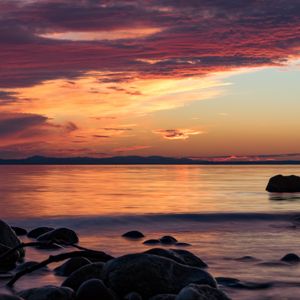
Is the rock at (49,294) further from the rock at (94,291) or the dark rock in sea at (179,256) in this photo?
the dark rock in sea at (179,256)

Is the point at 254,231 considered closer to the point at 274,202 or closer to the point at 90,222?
the point at 90,222

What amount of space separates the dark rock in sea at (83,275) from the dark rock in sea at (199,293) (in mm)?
1906

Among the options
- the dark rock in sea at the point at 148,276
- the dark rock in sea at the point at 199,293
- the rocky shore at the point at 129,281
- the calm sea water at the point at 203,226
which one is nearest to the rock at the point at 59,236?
the calm sea water at the point at 203,226

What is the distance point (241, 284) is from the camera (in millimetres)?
10148

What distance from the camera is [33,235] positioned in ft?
56.6

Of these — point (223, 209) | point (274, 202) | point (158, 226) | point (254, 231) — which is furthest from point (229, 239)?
point (274, 202)

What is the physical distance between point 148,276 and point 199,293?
1.29m

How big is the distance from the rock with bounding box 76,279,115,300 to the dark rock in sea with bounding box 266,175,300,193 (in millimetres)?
38045

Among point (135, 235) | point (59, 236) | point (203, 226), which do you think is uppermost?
point (59, 236)

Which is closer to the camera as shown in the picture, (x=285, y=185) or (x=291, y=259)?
(x=291, y=259)

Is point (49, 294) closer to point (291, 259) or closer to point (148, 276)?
point (148, 276)

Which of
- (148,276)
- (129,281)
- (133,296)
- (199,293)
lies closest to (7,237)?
(129,281)

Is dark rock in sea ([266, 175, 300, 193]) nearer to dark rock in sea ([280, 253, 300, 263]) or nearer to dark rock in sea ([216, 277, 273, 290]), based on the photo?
dark rock in sea ([280, 253, 300, 263])

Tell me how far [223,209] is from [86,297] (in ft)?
76.3
